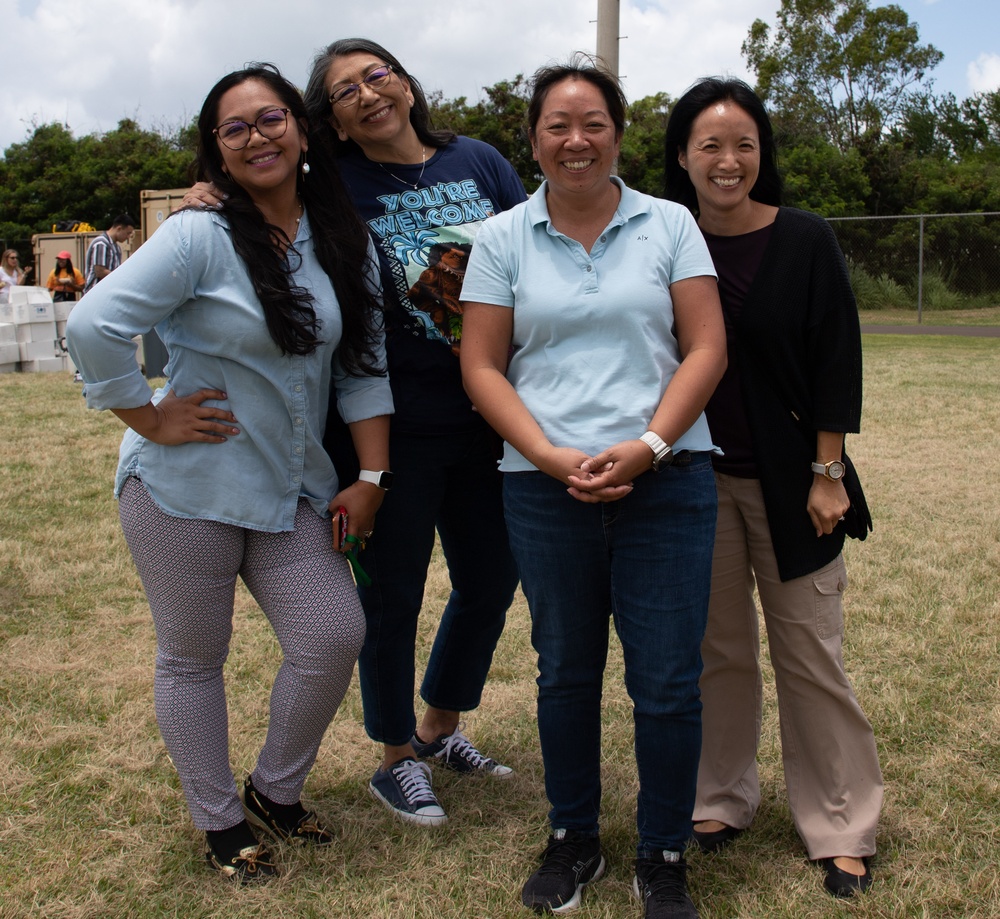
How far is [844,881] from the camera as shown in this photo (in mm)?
2436

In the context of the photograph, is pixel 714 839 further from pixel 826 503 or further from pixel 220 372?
pixel 220 372

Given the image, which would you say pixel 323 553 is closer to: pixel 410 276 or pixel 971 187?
pixel 410 276

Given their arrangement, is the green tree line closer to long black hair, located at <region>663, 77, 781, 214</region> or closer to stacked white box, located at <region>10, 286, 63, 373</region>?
stacked white box, located at <region>10, 286, 63, 373</region>

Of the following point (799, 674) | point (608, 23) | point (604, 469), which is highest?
point (608, 23)

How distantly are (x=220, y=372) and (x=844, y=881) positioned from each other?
1.88 metres

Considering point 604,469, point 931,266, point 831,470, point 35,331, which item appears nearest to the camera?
point 604,469

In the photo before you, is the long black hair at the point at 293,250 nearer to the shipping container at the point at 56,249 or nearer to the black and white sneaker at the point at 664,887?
the black and white sneaker at the point at 664,887

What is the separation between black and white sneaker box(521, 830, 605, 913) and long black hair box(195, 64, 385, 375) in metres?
Answer: 1.22

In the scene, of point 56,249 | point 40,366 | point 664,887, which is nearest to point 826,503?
point 664,887

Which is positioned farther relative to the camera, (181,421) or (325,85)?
(325,85)

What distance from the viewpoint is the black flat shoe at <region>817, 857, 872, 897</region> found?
2.42 metres

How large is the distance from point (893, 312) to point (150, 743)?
18.6m

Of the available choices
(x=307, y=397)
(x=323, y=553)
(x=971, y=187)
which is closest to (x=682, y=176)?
(x=307, y=397)

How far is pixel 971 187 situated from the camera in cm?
2459
